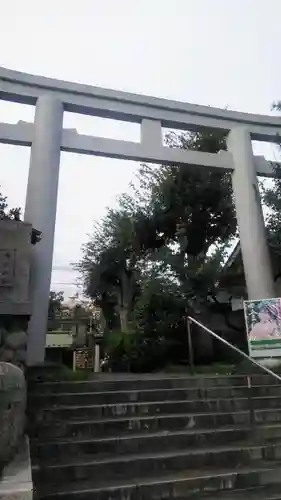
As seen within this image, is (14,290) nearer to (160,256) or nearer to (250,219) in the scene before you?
(160,256)

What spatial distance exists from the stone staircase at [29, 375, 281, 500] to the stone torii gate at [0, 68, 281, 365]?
7.93 feet

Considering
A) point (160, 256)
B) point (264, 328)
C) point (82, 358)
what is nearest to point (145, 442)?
point (264, 328)

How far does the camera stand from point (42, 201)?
715 cm

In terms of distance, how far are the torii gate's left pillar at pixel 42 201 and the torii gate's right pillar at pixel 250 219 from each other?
381cm

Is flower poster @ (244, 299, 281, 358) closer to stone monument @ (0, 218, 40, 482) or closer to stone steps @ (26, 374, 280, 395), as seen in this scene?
stone steps @ (26, 374, 280, 395)

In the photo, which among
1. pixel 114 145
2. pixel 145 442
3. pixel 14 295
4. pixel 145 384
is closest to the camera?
pixel 145 442

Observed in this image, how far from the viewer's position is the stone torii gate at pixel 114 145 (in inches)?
278

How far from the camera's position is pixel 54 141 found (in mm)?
7504

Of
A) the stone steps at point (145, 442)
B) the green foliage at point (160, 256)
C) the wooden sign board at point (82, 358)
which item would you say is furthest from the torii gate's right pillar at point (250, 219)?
the wooden sign board at point (82, 358)

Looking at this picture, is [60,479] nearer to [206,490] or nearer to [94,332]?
[206,490]

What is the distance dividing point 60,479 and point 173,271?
231 inches

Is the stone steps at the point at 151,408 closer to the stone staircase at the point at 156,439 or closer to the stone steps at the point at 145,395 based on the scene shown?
the stone staircase at the point at 156,439

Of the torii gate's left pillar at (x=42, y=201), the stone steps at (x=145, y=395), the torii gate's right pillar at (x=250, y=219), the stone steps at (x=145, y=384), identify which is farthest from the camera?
the torii gate's right pillar at (x=250, y=219)

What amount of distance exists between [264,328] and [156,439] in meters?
3.08
